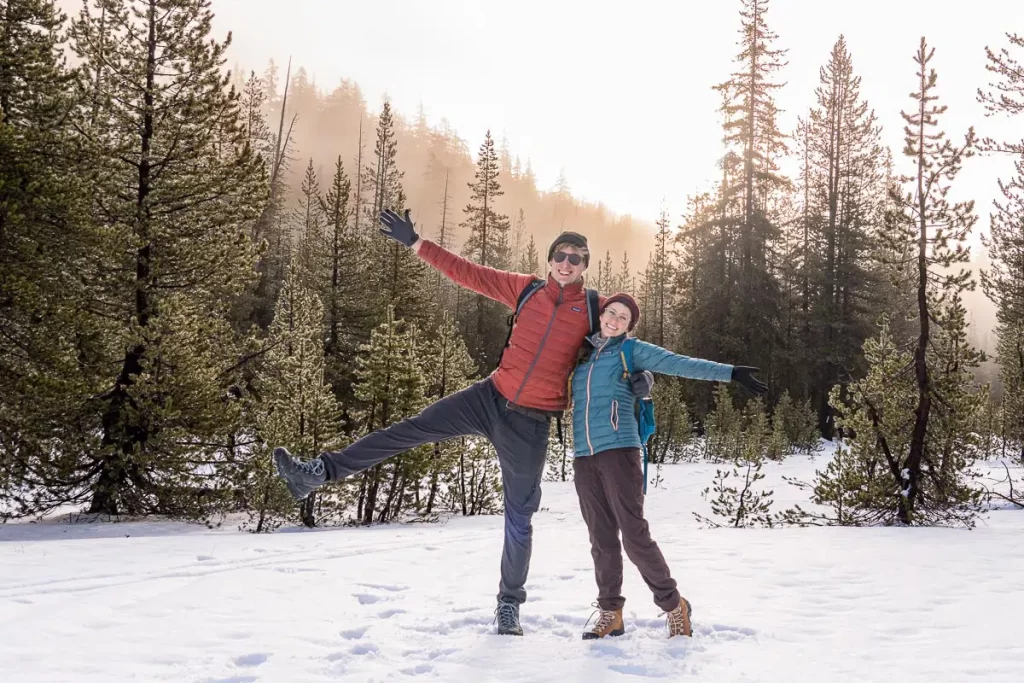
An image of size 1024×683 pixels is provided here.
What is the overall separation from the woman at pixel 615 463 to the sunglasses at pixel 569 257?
0.36m

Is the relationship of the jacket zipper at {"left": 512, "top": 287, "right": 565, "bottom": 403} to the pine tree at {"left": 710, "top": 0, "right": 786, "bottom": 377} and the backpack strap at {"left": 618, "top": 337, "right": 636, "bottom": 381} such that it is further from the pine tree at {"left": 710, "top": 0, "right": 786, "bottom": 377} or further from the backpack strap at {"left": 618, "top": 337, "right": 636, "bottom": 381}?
the pine tree at {"left": 710, "top": 0, "right": 786, "bottom": 377}

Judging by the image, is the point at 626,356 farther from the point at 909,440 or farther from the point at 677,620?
the point at 909,440

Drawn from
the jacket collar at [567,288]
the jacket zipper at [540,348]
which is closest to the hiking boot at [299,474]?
the jacket zipper at [540,348]

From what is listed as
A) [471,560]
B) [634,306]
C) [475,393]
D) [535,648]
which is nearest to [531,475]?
[475,393]

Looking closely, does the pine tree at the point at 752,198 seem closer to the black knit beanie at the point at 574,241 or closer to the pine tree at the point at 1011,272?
the pine tree at the point at 1011,272

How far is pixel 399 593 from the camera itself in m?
5.20

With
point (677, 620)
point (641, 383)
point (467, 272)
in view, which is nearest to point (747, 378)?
point (641, 383)

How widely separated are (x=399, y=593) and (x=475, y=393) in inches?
83.6

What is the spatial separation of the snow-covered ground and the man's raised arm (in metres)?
2.37

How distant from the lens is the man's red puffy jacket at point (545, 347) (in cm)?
414

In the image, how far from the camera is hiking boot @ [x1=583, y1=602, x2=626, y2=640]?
13.4 ft

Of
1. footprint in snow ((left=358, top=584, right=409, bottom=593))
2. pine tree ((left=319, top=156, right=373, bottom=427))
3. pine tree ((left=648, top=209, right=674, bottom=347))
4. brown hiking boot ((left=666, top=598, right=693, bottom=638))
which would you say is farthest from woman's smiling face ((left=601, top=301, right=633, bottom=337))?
pine tree ((left=648, top=209, right=674, bottom=347))

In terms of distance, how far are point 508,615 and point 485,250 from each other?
36037mm

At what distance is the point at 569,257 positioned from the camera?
4.21m
